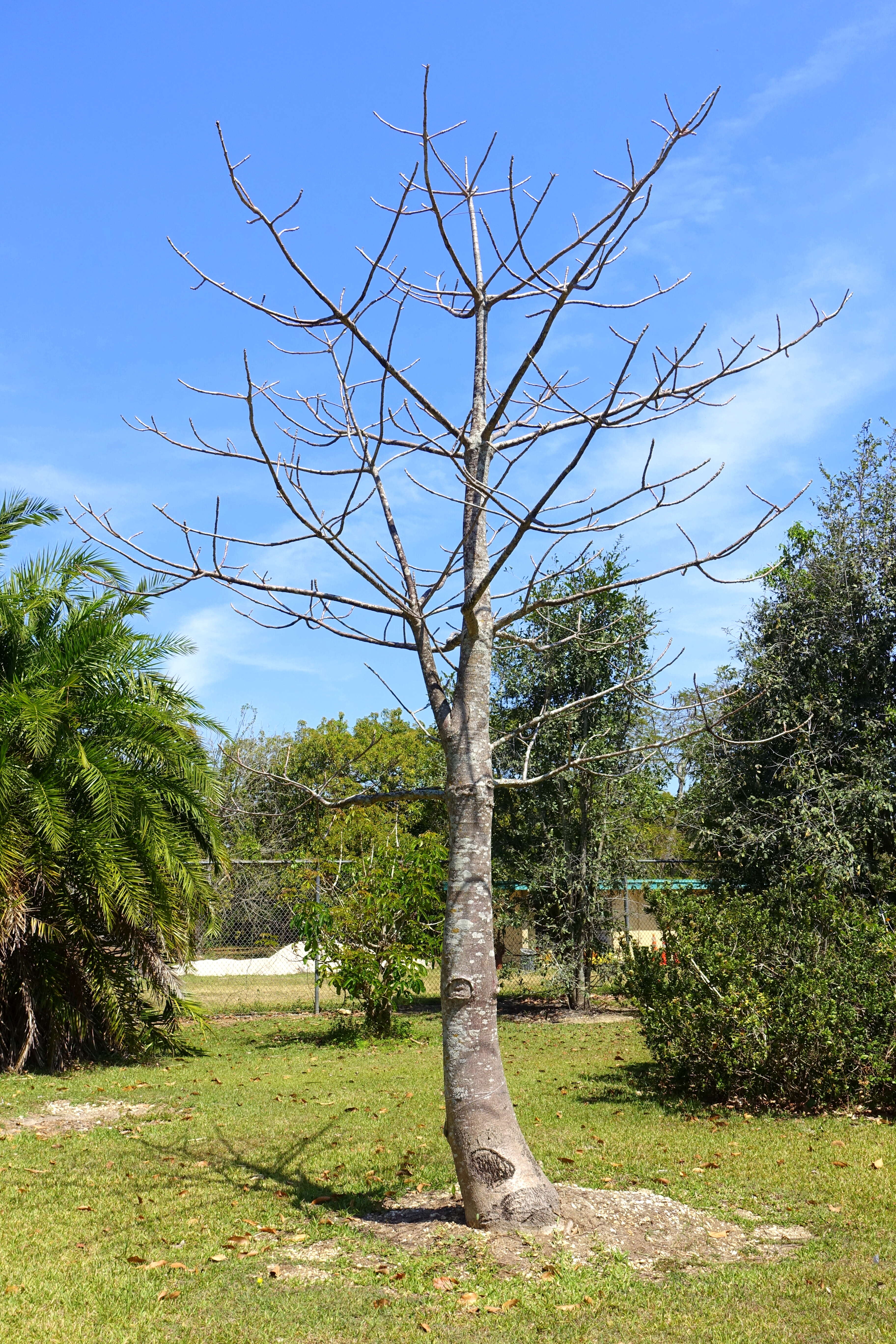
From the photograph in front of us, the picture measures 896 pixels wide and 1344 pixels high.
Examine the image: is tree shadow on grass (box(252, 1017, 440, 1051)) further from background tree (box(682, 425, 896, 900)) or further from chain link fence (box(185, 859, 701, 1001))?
background tree (box(682, 425, 896, 900))

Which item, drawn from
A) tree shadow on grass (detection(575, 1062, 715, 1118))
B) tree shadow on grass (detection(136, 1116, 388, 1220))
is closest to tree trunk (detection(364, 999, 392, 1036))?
tree shadow on grass (detection(575, 1062, 715, 1118))

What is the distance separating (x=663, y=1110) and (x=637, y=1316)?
3876 millimetres

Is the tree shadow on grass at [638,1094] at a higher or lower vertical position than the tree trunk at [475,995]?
lower

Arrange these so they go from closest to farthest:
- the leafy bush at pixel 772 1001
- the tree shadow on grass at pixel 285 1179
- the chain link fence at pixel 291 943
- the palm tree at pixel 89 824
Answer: the tree shadow on grass at pixel 285 1179 < the leafy bush at pixel 772 1001 < the palm tree at pixel 89 824 < the chain link fence at pixel 291 943

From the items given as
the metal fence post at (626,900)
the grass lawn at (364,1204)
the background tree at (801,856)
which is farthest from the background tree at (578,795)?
the grass lawn at (364,1204)

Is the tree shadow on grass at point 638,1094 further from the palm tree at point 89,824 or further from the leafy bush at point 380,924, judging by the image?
the palm tree at point 89,824

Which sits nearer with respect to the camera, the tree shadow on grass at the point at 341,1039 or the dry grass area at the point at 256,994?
the tree shadow on grass at the point at 341,1039

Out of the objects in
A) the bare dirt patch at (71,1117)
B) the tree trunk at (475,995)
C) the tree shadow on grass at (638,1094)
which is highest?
the tree trunk at (475,995)

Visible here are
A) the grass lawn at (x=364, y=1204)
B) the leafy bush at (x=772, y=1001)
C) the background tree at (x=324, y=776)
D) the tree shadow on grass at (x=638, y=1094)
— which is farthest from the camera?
the background tree at (x=324, y=776)

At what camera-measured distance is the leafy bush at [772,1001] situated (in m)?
7.10

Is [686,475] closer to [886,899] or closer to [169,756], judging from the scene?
[169,756]

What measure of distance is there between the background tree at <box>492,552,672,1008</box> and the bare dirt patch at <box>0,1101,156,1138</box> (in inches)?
284

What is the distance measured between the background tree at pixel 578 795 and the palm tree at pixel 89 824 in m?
5.06

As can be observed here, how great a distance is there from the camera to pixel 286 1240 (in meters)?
4.73
